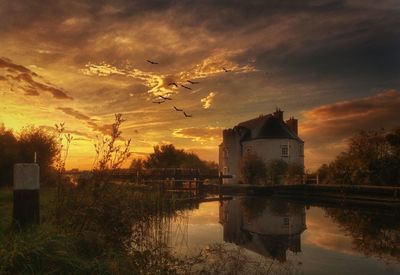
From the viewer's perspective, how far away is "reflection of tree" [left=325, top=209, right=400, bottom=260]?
1127 cm

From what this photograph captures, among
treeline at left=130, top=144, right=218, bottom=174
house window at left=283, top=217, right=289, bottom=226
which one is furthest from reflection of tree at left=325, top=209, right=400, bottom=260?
treeline at left=130, top=144, right=218, bottom=174

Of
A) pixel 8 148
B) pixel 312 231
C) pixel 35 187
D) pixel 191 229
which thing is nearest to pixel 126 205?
pixel 35 187

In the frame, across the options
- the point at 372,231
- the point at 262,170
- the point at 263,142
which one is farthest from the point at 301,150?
the point at 372,231

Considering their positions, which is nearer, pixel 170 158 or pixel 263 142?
pixel 263 142

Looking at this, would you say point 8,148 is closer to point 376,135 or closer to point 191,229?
point 191,229

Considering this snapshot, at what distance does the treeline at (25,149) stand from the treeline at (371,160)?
1960 cm

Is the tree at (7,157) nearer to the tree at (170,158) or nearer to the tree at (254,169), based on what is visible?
the tree at (254,169)

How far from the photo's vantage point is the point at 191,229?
14.7 metres

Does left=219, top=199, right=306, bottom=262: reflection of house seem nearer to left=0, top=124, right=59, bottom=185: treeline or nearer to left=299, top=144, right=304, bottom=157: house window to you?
left=0, top=124, right=59, bottom=185: treeline

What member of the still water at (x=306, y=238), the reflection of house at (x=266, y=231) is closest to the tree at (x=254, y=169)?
the reflection of house at (x=266, y=231)

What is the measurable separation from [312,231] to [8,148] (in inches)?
757

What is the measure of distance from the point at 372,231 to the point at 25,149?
69.6 feet

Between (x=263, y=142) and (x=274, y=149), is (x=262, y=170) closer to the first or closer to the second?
(x=274, y=149)

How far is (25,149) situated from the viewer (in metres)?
27.6
